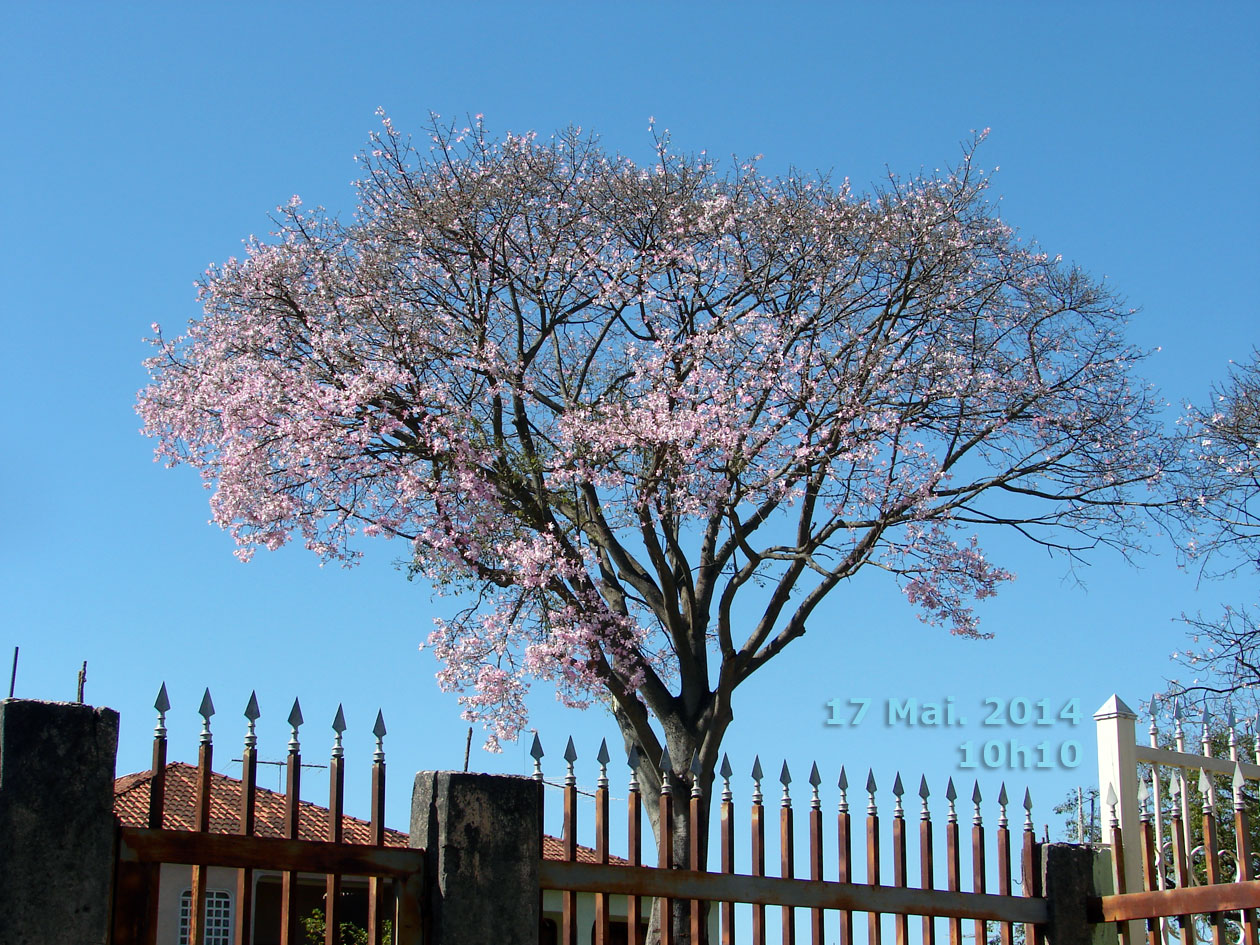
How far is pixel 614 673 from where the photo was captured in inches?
601

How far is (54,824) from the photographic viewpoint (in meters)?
4.82

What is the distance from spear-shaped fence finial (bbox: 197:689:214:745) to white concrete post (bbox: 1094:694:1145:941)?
5204mm

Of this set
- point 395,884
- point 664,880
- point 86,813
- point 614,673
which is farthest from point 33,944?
point 614,673

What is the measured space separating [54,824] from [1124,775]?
6.27 meters

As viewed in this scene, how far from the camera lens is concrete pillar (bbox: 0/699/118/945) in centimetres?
474

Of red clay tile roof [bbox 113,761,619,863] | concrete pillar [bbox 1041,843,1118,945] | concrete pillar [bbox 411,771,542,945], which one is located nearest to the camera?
concrete pillar [bbox 411,771,542,945]

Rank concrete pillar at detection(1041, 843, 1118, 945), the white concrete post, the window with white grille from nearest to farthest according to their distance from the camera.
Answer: concrete pillar at detection(1041, 843, 1118, 945) → the white concrete post → the window with white grille

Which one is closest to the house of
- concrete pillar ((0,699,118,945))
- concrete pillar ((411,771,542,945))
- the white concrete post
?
the white concrete post

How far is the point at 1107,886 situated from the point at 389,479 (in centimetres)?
1011

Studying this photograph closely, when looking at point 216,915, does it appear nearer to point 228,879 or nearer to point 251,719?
point 228,879

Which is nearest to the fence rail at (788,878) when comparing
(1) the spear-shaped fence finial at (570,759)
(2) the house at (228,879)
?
(1) the spear-shaped fence finial at (570,759)

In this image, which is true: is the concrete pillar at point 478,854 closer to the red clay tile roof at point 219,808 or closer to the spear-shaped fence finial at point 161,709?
the spear-shaped fence finial at point 161,709

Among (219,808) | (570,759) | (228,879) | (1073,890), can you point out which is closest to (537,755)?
(570,759)

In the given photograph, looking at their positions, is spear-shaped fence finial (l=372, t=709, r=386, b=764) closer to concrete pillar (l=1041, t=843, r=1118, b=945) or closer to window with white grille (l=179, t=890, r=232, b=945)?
concrete pillar (l=1041, t=843, r=1118, b=945)
